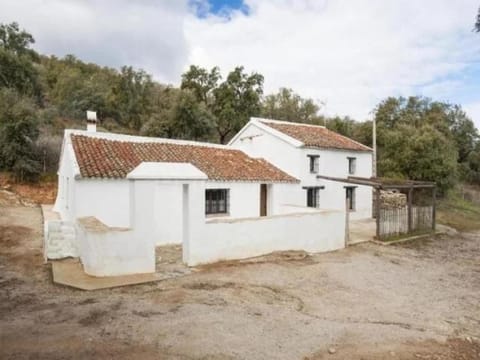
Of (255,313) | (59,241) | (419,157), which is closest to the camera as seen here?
(255,313)

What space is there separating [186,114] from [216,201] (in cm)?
1682

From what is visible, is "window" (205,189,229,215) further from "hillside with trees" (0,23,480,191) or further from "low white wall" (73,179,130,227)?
"hillside with trees" (0,23,480,191)

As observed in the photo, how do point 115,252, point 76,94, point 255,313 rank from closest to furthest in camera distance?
point 255,313
point 115,252
point 76,94

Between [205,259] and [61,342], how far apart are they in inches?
212

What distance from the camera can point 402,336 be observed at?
6133 mm

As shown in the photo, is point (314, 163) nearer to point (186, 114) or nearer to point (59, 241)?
point (59, 241)

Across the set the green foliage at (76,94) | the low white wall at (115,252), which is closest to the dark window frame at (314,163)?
the low white wall at (115,252)

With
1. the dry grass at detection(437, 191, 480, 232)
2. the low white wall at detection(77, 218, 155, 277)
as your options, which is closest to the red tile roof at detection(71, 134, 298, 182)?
the low white wall at detection(77, 218, 155, 277)

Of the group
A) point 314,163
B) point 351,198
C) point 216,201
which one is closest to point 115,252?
point 216,201

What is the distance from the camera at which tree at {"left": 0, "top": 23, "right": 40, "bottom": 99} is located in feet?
116

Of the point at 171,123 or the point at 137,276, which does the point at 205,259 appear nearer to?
the point at 137,276

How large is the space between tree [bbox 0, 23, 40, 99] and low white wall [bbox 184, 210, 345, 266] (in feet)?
111

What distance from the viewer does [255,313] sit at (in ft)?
23.1

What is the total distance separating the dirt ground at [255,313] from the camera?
547cm
